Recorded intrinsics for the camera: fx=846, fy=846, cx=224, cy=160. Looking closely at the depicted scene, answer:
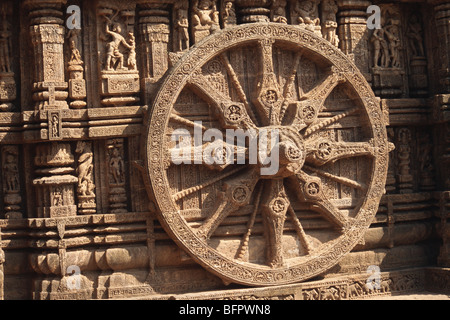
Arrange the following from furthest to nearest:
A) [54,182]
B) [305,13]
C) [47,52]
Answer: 1. [305,13]
2. [47,52]
3. [54,182]

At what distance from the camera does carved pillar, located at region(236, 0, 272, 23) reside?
11.9m

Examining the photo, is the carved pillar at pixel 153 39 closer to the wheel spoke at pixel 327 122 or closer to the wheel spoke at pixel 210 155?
the wheel spoke at pixel 210 155

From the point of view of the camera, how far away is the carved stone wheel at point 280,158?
1116 cm

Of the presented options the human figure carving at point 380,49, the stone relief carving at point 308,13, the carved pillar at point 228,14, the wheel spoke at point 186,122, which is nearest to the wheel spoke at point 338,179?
the wheel spoke at point 186,122

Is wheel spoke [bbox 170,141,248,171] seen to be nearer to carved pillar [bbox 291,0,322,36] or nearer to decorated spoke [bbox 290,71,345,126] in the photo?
decorated spoke [bbox 290,71,345,126]

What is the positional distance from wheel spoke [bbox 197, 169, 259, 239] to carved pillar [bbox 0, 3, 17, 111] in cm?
307

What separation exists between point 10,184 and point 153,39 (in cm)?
273

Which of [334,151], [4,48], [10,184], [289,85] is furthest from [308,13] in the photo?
[10,184]

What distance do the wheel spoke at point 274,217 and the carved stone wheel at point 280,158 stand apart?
0.04ft

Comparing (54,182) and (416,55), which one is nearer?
(54,182)

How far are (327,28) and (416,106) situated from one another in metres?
1.85

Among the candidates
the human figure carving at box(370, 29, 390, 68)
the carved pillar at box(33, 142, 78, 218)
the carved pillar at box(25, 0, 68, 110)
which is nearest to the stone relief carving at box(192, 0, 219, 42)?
the carved pillar at box(25, 0, 68, 110)

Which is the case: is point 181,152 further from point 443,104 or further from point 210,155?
point 443,104

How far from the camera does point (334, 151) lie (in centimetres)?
1183
